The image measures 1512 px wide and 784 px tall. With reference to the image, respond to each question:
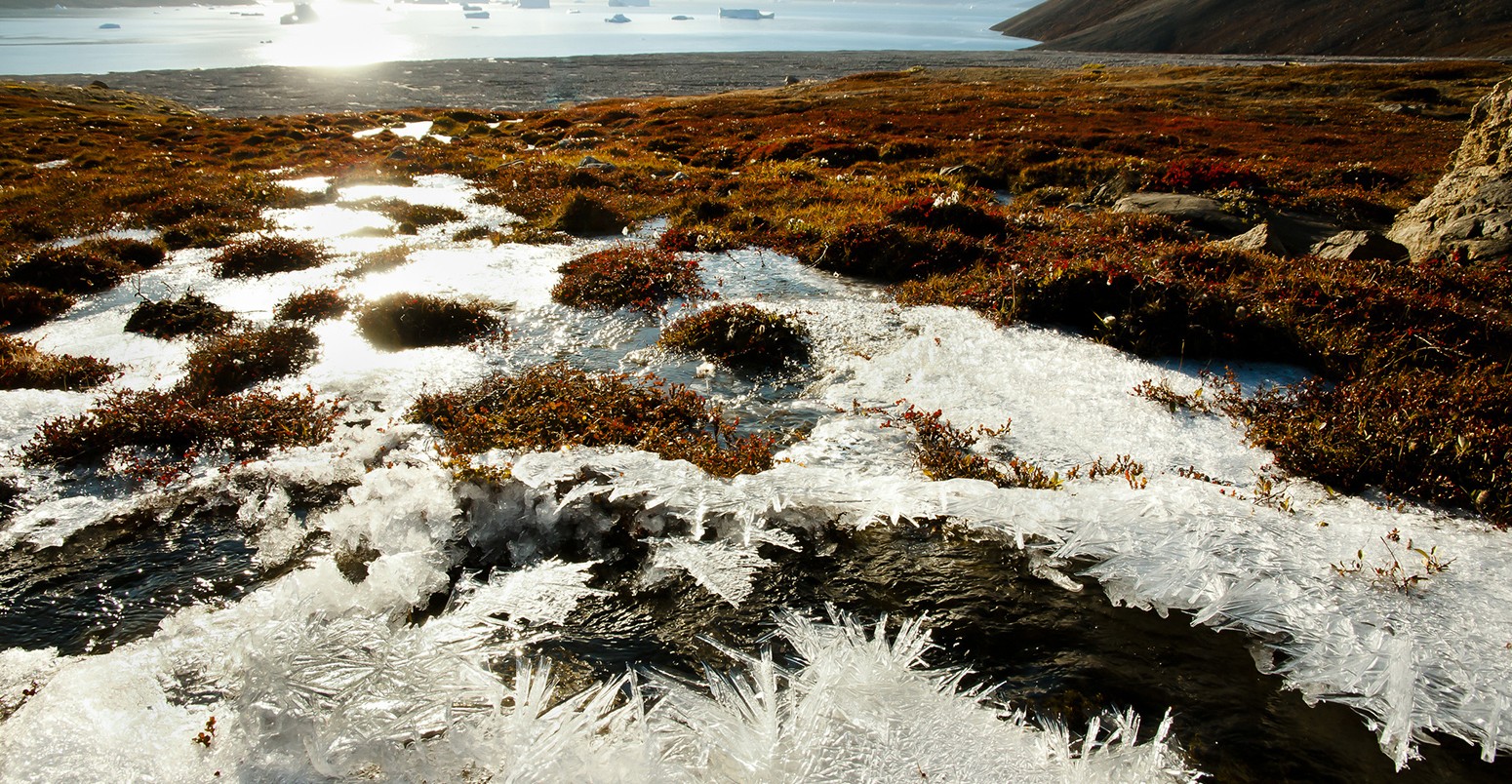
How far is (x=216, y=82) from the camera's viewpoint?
276 ft

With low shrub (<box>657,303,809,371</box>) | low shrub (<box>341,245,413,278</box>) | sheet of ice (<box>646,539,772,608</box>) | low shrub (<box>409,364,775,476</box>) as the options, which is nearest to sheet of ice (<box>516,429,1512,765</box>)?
sheet of ice (<box>646,539,772,608</box>)

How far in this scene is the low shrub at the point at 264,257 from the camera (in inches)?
543

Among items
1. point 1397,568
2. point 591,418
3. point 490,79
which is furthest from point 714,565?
point 490,79

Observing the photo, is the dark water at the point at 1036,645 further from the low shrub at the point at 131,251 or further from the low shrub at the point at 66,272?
the low shrub at the point at 131,251

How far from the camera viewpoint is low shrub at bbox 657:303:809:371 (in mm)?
9586

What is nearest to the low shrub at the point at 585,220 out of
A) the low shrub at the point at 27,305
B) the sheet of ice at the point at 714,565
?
the low shrub at the point at 27,305

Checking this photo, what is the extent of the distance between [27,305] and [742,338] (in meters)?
12.5

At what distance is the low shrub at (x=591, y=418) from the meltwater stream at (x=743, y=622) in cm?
43

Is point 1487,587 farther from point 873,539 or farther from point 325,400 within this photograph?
point 325,400

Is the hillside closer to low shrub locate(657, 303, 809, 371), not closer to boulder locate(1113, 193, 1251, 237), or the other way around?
boulder locate(1113, 193, 1251, 237)

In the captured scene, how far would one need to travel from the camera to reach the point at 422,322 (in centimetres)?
1073

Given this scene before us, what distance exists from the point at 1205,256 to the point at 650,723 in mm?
12375

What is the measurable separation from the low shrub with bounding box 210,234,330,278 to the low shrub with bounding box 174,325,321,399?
427 cm

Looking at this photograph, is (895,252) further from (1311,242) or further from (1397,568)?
(1397,568)
